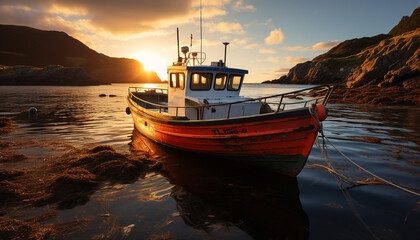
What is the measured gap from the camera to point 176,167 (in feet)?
24.7

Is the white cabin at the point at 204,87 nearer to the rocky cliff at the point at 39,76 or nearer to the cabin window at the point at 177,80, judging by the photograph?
the cabin window at the point at 177,80

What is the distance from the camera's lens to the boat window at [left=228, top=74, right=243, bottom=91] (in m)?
10.4

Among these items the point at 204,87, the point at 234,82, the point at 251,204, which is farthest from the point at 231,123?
the point at 234,82

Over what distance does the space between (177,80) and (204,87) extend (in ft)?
4.80

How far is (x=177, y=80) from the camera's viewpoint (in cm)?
1049

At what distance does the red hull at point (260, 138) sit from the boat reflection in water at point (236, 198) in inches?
19.0

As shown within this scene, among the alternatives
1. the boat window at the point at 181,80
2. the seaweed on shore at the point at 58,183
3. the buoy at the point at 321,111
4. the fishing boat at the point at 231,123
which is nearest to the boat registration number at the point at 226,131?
the fishing boat at the point at 231,123

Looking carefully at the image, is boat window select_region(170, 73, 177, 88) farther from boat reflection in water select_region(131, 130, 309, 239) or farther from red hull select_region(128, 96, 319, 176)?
boat reflection in water select_region(131, 130, 309, 239)

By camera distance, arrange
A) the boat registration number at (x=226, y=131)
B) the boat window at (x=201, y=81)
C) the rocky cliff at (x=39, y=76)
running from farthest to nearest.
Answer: the rocky cliff at (x=39, y=76) < the boat window at (x=201, y=81) < the boat registration number at (x=226, y=131)

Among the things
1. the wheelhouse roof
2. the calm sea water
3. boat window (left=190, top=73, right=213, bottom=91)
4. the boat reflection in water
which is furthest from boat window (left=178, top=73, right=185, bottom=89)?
the boat reflection in water

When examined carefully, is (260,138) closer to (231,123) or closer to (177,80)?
(231,123)

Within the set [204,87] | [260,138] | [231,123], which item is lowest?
[260,138]

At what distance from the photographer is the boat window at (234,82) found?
34.2ft

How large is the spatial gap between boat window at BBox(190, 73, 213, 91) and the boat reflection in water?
3446mm
